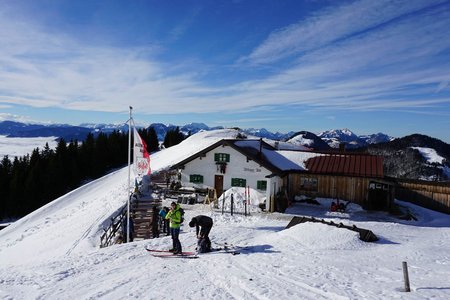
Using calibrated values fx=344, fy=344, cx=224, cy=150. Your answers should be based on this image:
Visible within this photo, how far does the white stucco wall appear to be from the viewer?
29519 millimetres

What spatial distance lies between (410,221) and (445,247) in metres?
9.05

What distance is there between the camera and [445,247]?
52.2 ft

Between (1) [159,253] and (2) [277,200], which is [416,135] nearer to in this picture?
(2) [277,200]

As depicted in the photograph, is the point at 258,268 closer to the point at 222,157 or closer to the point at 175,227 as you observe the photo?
the point at 175,227

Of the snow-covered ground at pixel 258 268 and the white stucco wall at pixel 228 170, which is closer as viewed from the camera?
the snow-covered ground at pixel 258 268

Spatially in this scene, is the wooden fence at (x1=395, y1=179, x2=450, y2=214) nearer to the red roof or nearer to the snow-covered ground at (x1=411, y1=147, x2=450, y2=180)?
the red roof

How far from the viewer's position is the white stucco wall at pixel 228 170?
29519 millimetres

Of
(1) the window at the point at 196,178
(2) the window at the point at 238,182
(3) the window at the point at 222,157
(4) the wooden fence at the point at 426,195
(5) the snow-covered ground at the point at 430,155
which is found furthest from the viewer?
(5) the snow-covered ground at the point at 430,155

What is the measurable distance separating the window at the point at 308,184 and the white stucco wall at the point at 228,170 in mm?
2516

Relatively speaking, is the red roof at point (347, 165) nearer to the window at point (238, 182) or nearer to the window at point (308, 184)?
the window at point (308, 184)

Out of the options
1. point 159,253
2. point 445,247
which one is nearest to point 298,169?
point 445,247

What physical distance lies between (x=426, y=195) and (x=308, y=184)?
36.7ft

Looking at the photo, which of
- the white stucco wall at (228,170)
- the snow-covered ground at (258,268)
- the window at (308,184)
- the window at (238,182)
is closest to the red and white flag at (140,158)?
the snow-covered ground at (258,268)

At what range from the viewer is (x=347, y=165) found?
2928 centimetres
